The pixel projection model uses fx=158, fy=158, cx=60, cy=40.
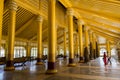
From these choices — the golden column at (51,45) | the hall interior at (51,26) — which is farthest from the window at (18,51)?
the golden column at (51,45)

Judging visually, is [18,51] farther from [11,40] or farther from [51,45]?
[51,45]

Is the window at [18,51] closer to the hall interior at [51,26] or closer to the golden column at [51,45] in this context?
the hall interior at [51,26]

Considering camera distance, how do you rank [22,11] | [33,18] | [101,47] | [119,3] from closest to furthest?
1. [119,3]
2. [22,11]
3. [33,18]
4. [101,47]

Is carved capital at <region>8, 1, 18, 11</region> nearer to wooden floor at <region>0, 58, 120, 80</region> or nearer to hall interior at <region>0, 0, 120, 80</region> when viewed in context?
hall interior at <region>0, 0, 120, 80</region>

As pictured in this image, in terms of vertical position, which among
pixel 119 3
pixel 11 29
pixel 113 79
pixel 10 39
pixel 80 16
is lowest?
pixel 113 79

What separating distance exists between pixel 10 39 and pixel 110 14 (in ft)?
24.4

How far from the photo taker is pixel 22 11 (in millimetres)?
16000

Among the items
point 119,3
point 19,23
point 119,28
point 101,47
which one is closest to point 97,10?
point 119,3

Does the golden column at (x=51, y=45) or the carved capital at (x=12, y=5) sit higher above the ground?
the carved capital at (x=12, y=5)

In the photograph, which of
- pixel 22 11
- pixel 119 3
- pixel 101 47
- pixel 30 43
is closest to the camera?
pixel 119 3

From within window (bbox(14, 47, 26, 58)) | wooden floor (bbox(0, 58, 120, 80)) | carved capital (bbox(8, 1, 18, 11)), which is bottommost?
wooden floor (bbox(0, 58, 120, 80))

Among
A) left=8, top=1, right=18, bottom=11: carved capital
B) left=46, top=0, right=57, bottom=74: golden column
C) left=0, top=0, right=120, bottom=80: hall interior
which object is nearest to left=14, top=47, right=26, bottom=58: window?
left=0, top=0, right=120, bottom=80: hall interior

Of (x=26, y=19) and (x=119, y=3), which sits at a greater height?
(x=26, y=19)

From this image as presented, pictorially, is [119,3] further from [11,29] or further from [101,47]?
[101,47]
